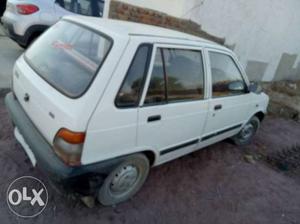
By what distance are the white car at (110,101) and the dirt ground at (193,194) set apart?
0.76 ft

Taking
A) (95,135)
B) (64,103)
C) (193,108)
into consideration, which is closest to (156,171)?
(193,108)

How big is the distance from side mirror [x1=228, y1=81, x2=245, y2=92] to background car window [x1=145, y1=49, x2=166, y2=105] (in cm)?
125

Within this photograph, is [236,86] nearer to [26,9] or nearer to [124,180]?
[124,180]

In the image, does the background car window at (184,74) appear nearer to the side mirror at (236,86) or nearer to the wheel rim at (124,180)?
the side mirror at (236,86)

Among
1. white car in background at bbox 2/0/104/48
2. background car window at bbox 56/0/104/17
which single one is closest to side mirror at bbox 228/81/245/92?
background car window at bbox 56/0/104/17

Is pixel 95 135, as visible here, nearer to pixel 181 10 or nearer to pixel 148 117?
pixel 148 117

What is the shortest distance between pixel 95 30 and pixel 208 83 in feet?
4.57

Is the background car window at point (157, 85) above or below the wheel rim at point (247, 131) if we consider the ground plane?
above

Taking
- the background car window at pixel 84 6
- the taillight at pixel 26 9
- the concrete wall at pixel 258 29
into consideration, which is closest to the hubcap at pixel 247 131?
the concrete wall at pixel 258 29

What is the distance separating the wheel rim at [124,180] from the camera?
2.45 meters

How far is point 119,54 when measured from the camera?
2.02m

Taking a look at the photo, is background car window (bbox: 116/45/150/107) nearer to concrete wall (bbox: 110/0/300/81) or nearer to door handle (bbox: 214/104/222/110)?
door handle (bbox: 214/104/222/110)

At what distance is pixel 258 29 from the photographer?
704cm
